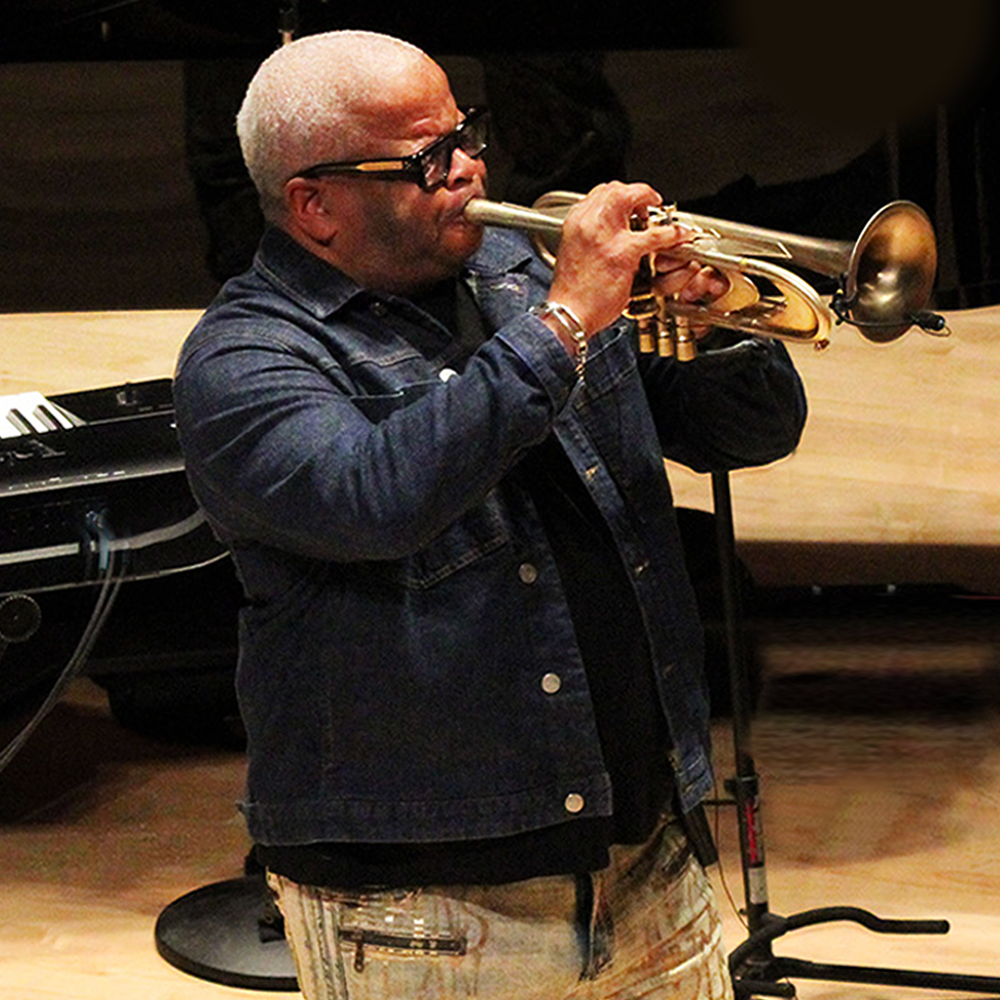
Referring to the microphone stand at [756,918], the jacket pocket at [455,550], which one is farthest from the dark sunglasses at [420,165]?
the microphone stand at [756,918]

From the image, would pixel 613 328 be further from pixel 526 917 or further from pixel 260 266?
pixel 526 917

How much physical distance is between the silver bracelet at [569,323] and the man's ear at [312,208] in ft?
0.90

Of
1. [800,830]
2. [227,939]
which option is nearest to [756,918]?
[800,830]

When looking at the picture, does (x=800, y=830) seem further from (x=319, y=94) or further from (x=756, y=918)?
(x=319, y=94)

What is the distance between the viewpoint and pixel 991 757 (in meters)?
4.25

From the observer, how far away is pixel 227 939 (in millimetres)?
3428

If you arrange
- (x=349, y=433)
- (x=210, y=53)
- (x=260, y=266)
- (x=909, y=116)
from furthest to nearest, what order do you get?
(x=210, y=53) → (x=909, y=116) → (x=260, y=266) → (x=349, y=433)

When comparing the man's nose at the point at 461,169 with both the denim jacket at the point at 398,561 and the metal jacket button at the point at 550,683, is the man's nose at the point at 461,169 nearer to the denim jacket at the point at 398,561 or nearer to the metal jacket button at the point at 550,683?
the denim jacket at the point at 398,561

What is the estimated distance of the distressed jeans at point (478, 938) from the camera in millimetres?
1880

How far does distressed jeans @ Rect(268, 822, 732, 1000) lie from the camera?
1880 mm

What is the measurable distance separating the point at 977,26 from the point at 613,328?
2.17 metres

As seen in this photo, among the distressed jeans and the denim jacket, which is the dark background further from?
the distressed jeans

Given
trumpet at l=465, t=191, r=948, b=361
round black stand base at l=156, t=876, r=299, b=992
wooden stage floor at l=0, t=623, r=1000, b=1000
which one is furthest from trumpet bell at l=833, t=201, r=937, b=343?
round black stand base at l=156, t=876, r=299, b=992

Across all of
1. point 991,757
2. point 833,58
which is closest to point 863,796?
point 991,757
